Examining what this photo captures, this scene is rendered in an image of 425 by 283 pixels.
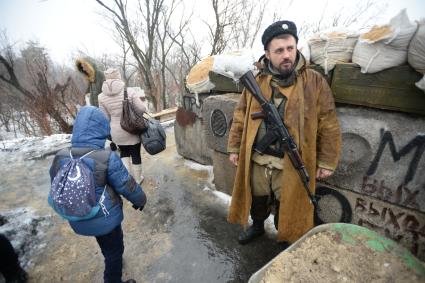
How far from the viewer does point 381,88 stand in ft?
6.91

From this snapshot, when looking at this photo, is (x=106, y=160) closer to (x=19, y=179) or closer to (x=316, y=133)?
(x=316, y=133)

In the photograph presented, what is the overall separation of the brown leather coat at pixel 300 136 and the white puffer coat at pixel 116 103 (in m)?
1.57

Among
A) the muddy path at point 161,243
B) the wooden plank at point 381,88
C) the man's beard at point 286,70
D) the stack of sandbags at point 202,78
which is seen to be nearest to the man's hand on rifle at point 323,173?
the wooden plank at point 381,88

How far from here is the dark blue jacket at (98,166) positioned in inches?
70.3

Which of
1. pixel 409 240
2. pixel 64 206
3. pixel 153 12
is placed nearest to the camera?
pixel 64 206

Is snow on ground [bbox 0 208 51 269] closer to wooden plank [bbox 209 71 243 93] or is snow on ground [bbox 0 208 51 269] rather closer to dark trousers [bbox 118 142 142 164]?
dark trousers [bbox 118 142 142 164]

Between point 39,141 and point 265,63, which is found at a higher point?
point 265,63

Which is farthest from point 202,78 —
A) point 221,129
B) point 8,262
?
point 8,262

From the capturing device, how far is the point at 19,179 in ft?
15.0

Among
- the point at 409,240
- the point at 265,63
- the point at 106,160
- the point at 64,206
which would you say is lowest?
the point at 409,240

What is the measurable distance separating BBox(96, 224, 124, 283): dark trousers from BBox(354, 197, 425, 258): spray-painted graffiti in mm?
2311

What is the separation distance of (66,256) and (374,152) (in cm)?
335

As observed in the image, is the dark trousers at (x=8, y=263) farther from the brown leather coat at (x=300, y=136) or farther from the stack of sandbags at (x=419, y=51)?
the stack of sandbags at (x=419, y=51)

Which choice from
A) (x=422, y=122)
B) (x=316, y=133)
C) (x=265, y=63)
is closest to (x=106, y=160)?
(x=265, y=63)
